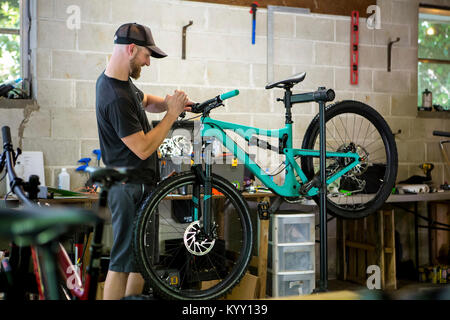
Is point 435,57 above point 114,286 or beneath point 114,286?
above

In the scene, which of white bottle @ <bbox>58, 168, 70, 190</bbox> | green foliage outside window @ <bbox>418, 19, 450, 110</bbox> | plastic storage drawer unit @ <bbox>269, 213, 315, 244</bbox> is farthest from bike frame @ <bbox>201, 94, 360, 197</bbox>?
green foliage outside window @ <bbox>418, 19, 450, 110</bbox>

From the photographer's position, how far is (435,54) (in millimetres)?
4691

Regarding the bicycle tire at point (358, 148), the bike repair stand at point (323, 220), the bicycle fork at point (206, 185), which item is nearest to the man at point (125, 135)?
the bicycle fork at point (206, 185)

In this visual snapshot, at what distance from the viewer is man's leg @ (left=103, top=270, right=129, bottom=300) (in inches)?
84.7

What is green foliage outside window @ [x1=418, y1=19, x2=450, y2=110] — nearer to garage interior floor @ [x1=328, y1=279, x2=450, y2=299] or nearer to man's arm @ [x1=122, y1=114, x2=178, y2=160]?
garage interior floor @ [x1=328, y1=279, x2=450, y2=299]

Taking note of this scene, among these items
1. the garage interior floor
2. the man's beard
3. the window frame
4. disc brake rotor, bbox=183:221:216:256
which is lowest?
the garage interior floor

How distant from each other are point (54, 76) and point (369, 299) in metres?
2.79

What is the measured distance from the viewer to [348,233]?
14.1ft

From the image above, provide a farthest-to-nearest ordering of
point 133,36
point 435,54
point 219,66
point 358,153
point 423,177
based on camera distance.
Answer: point 435,54, point 423,177, point 219,66, point 358,153, point 133,36

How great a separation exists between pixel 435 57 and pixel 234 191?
3306 millimetres

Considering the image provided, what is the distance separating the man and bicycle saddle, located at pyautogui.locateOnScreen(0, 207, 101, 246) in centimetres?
120

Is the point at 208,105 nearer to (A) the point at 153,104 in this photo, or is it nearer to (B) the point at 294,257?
(A) the point at 153,104

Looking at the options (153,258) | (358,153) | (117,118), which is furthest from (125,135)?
(358,153)
